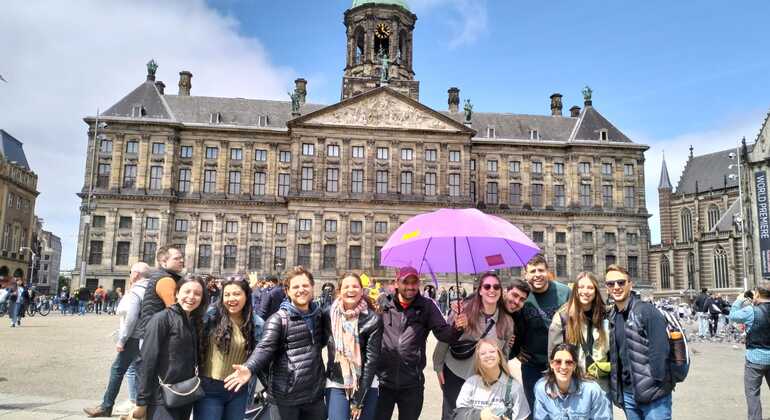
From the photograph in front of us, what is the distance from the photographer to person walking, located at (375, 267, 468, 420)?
17.6ft

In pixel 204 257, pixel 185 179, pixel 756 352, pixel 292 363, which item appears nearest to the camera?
pixel 292 363

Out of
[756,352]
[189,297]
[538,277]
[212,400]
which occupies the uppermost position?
[538,277]

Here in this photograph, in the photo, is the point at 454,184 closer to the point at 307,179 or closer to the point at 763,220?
the point at 307,179

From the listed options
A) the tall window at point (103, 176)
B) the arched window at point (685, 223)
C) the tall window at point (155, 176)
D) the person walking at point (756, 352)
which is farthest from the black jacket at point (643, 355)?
the arched window at point (685, 223)

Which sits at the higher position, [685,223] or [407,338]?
[685,223]

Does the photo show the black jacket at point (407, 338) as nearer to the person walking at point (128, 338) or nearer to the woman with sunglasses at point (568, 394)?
the woman with sunglasses at point (568, 394)

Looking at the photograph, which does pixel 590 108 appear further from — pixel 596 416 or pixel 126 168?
pixel 596 416

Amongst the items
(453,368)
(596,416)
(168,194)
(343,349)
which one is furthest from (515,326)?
(168,194)

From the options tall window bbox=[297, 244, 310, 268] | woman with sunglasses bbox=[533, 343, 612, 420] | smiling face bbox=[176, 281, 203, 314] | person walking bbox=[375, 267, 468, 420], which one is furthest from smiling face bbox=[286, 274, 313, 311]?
tall window bbox=[297, 244, 310, 268]

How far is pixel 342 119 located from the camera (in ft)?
142

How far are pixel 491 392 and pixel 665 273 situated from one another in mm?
64368

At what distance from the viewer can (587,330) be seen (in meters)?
5.18

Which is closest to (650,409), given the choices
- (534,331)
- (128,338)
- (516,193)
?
(534,331)

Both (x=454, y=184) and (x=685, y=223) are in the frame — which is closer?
(x=454, y=184)
